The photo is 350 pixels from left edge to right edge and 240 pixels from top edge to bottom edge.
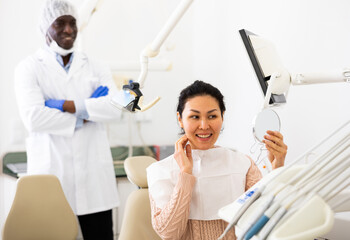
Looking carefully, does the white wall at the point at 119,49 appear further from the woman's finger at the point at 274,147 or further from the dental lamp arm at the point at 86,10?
the woman's finger at the point at 274,147

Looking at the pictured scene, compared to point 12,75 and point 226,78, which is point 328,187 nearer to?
point 226,78

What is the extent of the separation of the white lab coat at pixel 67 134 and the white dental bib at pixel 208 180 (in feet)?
2.67

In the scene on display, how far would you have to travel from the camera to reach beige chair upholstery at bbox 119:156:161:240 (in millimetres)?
1449

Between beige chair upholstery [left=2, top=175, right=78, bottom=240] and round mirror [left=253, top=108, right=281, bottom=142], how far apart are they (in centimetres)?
110

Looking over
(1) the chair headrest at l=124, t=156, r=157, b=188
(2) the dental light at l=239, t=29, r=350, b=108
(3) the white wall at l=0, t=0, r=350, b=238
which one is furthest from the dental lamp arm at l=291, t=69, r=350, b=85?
(1) the chair headrest at l=124, t=156, r=157, b=188

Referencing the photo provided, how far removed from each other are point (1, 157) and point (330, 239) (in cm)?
226

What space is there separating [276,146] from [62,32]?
1.42 m

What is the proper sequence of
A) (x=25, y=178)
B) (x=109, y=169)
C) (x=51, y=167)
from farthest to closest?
1. (x=109, y=169)
2. (x=51, y=167)
3. (x=25, y=178)

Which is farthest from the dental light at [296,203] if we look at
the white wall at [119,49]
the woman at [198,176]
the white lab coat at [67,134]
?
the white wall at [119,49]

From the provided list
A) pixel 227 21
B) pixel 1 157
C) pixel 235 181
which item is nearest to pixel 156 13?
pixel 227 21

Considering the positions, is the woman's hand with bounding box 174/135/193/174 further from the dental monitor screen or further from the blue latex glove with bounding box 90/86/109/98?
the blue latex glove with bounding box 90/86/109/98

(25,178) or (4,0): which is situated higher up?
(4,0)

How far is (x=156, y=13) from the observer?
3092 millimetres

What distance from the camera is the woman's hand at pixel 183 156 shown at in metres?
1.20
